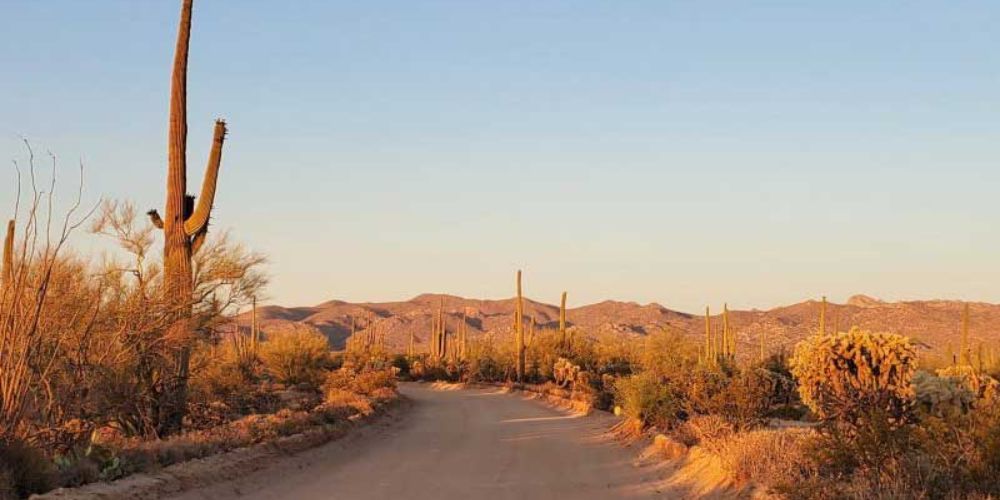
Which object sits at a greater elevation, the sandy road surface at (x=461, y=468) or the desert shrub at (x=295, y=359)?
the desert shrub at (x=295, y=359)

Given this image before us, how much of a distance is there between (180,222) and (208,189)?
95 centimetres

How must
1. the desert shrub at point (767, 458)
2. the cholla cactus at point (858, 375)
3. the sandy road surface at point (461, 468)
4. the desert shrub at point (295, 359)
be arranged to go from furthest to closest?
the desert shrub at point (295, 359) → the cholla cactus at point (858, 375) → the sandy road surface at point (461, 468) → the desert shrub at point (767, 458)

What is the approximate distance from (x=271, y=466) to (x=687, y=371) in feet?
36.5

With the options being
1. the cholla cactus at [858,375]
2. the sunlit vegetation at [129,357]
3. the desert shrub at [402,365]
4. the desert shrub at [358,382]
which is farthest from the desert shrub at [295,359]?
the cholla cactus at [858,375]

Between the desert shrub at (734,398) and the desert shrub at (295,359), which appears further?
the desert shrub at (295,359)

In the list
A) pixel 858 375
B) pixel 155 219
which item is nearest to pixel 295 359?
pixel 155 219

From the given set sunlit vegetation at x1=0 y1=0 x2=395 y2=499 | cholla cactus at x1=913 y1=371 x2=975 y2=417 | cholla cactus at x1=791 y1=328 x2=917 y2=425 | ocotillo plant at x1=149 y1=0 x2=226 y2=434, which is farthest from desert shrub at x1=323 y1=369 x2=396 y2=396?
cholla cactus at x1=913 y1=371 x2=975 y2=417

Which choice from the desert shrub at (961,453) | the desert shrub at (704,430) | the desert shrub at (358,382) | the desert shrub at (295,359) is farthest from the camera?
the desert shrub at (295,359)

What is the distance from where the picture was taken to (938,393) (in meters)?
15.9

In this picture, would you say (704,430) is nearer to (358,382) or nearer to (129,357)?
(129,357)

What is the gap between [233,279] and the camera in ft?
69.2

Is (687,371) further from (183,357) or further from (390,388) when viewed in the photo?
(390,388)

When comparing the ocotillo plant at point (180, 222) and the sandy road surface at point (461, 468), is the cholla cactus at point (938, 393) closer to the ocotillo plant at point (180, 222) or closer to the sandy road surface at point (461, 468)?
the sandy road surface at point (461, 468)

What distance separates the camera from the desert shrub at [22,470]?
34.6 feet
